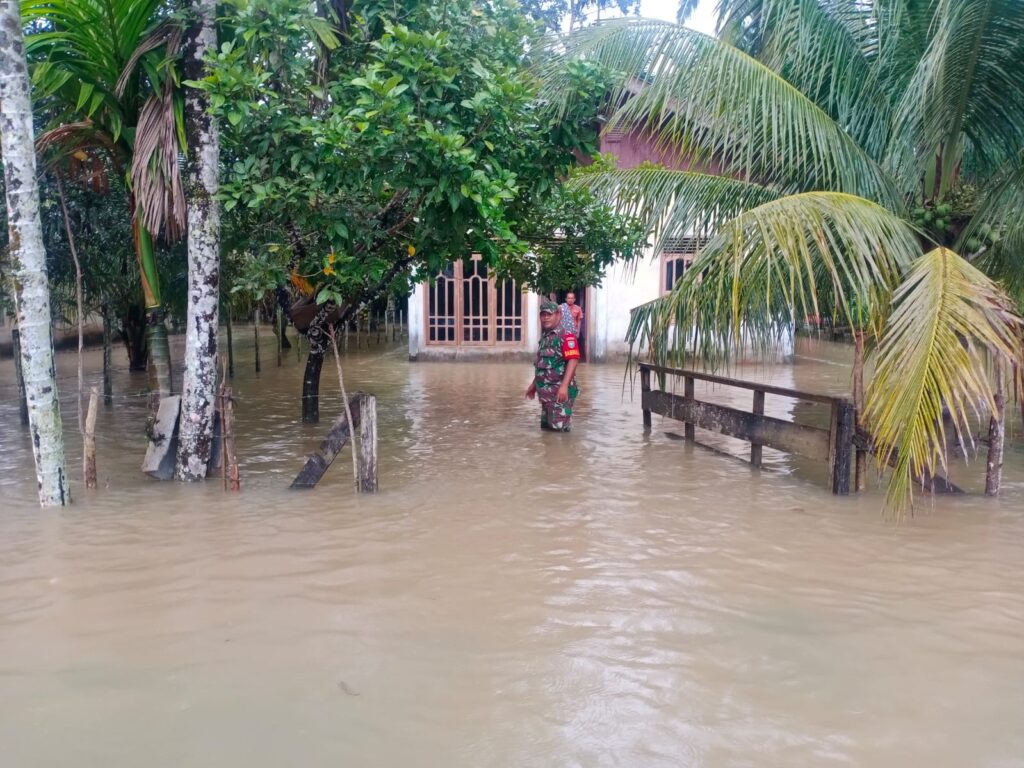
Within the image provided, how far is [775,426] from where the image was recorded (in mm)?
6855

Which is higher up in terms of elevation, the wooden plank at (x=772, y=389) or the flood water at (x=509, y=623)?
the wooden plank at (x=772, y=389)

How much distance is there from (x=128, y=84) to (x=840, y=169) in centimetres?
540

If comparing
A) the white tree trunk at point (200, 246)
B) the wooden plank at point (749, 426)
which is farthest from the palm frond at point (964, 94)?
the white tree trunk at point (200, 246)

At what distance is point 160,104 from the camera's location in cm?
620

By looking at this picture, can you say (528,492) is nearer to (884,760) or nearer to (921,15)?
(884,760)

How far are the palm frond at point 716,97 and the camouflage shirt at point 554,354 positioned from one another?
2.49 metres

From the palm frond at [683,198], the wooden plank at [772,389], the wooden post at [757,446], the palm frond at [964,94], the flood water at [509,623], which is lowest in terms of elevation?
the flood water at [509,623]

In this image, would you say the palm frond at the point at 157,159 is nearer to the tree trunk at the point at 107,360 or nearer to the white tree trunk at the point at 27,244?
the white tree trunk at the point at 27,244

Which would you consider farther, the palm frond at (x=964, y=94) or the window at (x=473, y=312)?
the window at (x=473, y=312)

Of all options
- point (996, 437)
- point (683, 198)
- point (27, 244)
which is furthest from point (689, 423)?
point (27, 244)

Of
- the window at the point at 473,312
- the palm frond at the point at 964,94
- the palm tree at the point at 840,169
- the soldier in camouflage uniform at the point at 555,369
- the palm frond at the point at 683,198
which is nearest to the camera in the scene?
the palm tree at the point at 840,169

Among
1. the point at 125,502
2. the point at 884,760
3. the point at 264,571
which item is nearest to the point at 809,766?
the point at 884,760

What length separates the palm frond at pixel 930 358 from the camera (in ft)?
13.0

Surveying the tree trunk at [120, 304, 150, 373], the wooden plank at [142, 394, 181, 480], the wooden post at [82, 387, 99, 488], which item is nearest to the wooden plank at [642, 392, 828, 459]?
the wooden plank at [142, 394, 181, 480]
